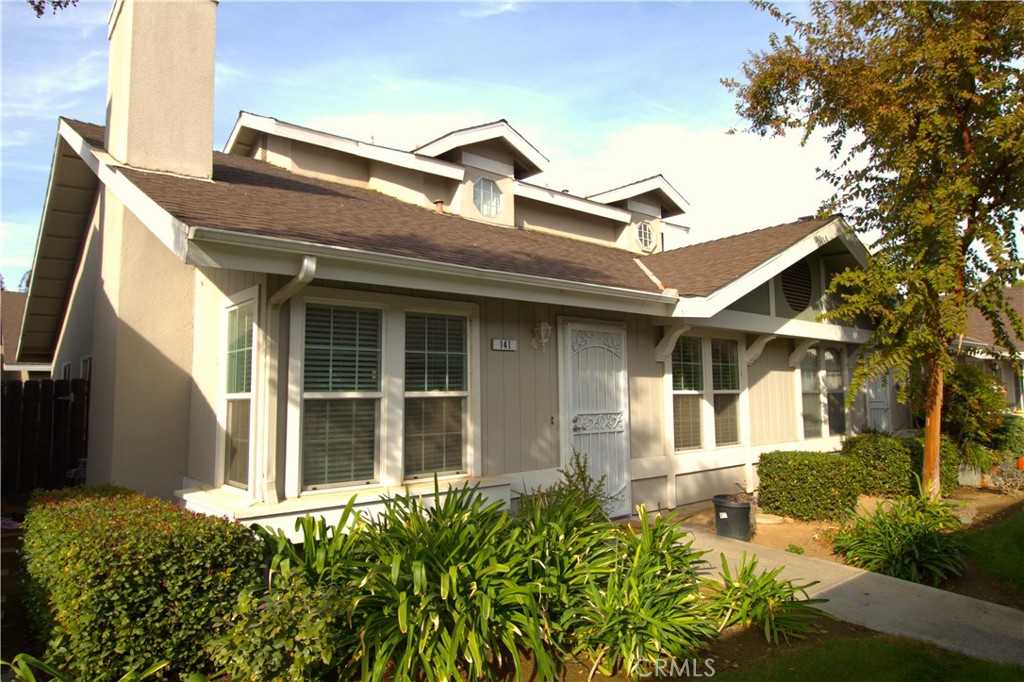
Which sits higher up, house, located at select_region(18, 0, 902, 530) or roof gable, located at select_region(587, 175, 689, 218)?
roof gable, located at select_region(587, 175, 689, 218)

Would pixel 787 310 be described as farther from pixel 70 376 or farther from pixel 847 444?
pixel 70 376

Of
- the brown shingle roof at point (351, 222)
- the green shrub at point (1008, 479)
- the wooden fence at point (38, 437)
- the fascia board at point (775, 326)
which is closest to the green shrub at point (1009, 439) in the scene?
the green shrub at point (1008, 479)

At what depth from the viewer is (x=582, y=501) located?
21.2 ft

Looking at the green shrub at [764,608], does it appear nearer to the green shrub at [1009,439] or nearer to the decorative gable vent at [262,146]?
the decorative gable vent at [262,146]

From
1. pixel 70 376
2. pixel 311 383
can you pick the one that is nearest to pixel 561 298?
pixel 311 383

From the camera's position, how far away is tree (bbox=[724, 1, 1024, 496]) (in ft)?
25.4

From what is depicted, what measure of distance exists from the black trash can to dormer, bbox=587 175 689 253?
6946 mm

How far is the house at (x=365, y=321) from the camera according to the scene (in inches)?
225

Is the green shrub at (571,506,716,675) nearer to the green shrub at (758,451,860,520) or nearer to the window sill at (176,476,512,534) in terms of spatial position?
the window sill at (176,476,512,534)

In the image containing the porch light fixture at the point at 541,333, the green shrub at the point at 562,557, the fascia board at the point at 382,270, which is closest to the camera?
the green shrub at the point at 562,557

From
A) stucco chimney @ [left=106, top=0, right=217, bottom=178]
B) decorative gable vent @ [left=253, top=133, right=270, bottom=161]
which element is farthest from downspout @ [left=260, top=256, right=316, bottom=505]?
decorative gable vent @ [left=253, top=133, right=270, bottom=161]

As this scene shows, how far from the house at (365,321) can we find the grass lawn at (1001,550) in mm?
3208

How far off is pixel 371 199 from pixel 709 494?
6.64 meters

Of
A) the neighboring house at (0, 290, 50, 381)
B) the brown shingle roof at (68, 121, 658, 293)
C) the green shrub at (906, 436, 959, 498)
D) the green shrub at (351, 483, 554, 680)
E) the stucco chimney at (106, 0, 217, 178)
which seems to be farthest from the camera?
the neighboring house at (0, 290, 50, 381)
